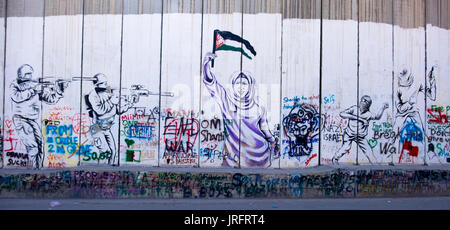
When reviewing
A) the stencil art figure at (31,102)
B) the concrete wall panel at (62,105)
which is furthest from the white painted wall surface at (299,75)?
the stencil art figure at (31,102)

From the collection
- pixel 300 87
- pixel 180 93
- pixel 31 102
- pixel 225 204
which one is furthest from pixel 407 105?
pixel 31 102

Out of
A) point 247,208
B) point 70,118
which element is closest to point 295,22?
point 247,208

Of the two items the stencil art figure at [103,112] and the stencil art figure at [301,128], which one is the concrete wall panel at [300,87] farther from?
the stencil art figure at [103,112]

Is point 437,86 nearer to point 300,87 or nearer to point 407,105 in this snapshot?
point 407,105

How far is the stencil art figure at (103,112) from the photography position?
1010 cm

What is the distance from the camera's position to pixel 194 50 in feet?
33.5

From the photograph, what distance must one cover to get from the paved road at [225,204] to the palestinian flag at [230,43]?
3824 millimetres

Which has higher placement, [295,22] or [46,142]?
[295,22]

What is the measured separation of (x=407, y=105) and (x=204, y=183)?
19.7 feet

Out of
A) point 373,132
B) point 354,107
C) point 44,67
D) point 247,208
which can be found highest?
point 44,67

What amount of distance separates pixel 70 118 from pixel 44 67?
1488 millimetres

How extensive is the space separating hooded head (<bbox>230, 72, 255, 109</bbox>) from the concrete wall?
0.05 m

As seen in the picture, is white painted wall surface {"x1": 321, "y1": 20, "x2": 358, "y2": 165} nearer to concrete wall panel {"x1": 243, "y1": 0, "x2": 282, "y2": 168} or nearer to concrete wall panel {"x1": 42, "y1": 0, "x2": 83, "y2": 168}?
concrete wall panel {"x1": 243, "y1": 0, "x2": 282, "y2": 168}

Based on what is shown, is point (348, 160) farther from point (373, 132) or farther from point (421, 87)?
point (421, 87)
